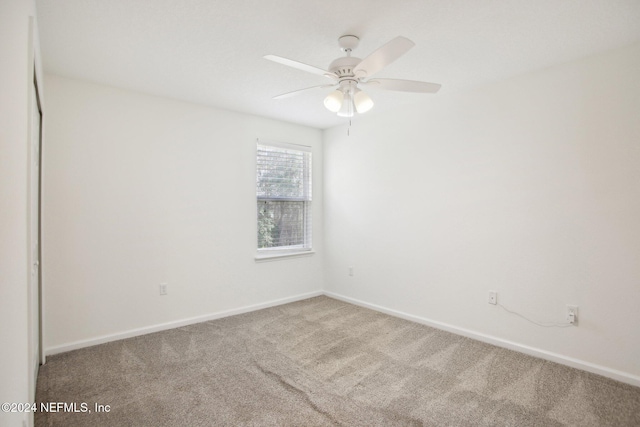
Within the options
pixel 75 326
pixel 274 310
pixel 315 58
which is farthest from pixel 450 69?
pixel 75 326

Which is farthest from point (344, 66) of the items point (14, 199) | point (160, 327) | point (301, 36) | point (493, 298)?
point (160, 327)

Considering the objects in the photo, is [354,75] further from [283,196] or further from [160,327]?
[160,327]

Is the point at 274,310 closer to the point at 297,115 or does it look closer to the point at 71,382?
the point at 71,382

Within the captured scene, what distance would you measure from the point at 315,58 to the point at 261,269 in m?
2.57

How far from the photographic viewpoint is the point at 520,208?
275 centimetres

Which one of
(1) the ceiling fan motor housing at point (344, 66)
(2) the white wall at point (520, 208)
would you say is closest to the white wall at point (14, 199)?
(1) the ceiling fan motor housing at point (344, 66)

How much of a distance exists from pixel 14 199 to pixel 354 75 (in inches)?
71.6

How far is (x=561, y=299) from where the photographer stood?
99.7 inches

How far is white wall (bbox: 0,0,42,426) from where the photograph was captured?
1.06 meters

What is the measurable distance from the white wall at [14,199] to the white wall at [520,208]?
3164 mm

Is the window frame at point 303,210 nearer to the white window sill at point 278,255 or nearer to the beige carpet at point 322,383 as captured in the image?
the white window sill at point 278,255

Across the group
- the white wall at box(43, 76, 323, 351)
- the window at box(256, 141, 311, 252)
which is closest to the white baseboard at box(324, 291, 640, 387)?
the window at box(256, 141, 311, 252)

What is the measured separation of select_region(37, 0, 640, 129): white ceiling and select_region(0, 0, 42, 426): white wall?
70 centimetres

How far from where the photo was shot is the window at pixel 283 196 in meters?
4.09
